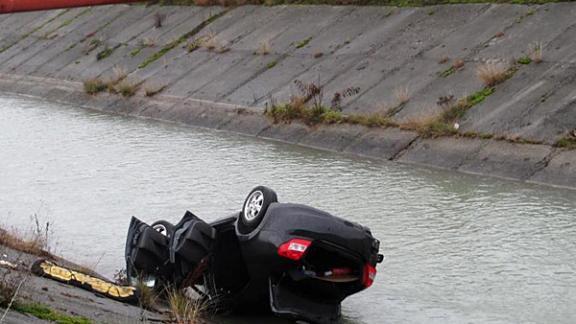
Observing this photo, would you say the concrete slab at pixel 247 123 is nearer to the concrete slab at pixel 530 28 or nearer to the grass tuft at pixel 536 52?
the concrete slab at pixel 530 28

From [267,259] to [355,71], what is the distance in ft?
47.3

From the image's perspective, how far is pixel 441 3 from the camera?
2547cm

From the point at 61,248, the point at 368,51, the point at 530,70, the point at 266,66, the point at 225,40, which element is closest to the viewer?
the point at 61,248

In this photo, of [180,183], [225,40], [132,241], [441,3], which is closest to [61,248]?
[132,241]

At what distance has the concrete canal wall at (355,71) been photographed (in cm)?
1809

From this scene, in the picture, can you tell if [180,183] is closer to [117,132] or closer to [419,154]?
[419,154]

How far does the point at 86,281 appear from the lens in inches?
418

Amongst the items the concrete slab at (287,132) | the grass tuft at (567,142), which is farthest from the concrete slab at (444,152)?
the concrete slab at (287,132)

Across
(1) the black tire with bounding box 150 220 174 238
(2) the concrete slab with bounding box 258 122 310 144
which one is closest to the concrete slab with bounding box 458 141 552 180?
(2) the concrete slab with bounding box 258 122 310 144

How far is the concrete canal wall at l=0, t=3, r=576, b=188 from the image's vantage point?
18.1 m

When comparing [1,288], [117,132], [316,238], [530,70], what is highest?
[530,70]

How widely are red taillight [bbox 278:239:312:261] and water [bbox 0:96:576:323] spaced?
1.53 meters

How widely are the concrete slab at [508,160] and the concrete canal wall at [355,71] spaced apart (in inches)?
1.1

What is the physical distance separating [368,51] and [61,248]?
1219 centimetres
